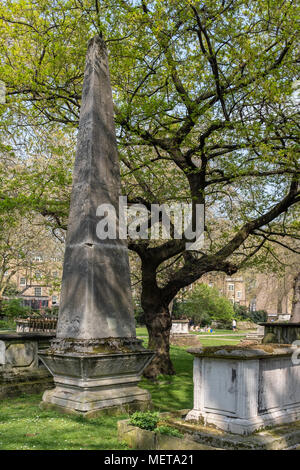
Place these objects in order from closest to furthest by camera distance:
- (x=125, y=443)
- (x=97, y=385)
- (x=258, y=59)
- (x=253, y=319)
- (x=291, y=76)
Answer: (x=125, y=443), (x=97, y=385), (x=258, y=59), (x=291, y=76), (x=253, y=319)

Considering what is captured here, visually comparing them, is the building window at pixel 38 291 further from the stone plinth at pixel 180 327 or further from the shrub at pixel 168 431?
the shrub at pixel 168 431

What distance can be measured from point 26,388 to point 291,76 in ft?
31.6

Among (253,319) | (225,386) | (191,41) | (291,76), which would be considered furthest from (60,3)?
(253,319)

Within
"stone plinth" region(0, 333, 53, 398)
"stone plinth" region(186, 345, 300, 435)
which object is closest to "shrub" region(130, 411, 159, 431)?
"stone plinth" region(186, 345, 300, 435)

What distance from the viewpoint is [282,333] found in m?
15.6

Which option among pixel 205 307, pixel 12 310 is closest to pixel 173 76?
pixel 12 310

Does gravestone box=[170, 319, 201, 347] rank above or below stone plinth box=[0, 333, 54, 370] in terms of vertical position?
below

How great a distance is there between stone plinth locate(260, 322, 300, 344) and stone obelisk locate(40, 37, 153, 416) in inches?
354

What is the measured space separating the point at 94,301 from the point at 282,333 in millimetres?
10215

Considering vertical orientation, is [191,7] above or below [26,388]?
above

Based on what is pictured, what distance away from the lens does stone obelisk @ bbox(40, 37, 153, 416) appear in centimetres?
702

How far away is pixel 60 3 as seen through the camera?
36.5ft

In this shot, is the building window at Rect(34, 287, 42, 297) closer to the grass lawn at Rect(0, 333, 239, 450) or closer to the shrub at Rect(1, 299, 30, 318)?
the shrub at Rect(1, 299, 30, 318)
